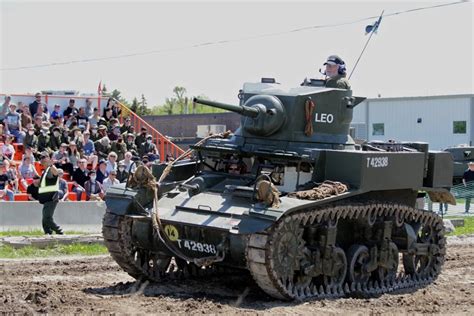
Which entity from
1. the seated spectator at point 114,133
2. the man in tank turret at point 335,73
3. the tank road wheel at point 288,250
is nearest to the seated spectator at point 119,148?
the seated spectator at point 114,133

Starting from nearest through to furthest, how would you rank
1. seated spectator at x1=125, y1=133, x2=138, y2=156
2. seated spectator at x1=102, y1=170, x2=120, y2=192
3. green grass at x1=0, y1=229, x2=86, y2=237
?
green grass at x1=0, y1=229, x2=86, y2=237, seated spectator at x1=102, y1=170, x2=120, y2=192, seated spectator at x1=125, y1=133, x2=138, y2=156

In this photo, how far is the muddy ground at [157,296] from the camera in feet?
37.0

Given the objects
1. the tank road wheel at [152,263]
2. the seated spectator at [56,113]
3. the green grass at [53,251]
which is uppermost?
the seated spectator at [56,113]

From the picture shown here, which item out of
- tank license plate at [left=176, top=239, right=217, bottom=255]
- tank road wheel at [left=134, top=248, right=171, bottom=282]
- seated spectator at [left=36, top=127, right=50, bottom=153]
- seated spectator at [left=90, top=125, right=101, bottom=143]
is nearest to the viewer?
tank license plate at [left=176, top=239, right=217, bottom=255]

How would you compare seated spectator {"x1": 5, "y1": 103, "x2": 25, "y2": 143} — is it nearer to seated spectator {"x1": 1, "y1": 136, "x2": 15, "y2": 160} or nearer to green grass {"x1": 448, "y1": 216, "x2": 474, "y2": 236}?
seated spectator {"x1": 1, "y1": 136, "x2": 15, "y2": 160}

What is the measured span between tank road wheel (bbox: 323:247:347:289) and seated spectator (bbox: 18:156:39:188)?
10385 millimetres

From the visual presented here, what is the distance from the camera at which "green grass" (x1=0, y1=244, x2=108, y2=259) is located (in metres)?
16.8

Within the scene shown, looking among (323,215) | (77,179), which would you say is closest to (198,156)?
(323,215)

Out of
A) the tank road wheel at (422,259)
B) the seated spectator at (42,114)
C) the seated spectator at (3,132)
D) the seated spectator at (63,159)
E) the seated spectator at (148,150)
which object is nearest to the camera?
the tank road wheel at (422,259)

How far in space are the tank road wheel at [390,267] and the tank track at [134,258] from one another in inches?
111

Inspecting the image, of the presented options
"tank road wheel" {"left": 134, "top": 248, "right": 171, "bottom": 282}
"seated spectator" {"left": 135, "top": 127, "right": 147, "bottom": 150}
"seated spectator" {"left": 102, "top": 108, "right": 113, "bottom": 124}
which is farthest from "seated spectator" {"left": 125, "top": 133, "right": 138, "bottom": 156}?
"tank road wheel" {"left": 134, "top": 248, "right": 171, "bottom": 282}

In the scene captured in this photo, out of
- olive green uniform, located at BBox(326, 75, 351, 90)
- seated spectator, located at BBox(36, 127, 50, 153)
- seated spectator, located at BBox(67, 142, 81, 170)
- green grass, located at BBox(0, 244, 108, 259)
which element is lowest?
green grass, located at BBox(0, 244, 108, 259)

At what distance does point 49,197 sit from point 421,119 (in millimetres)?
31526

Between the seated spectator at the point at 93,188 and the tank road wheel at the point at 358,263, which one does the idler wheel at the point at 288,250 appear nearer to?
the tank road wheel at the point at 358,263
